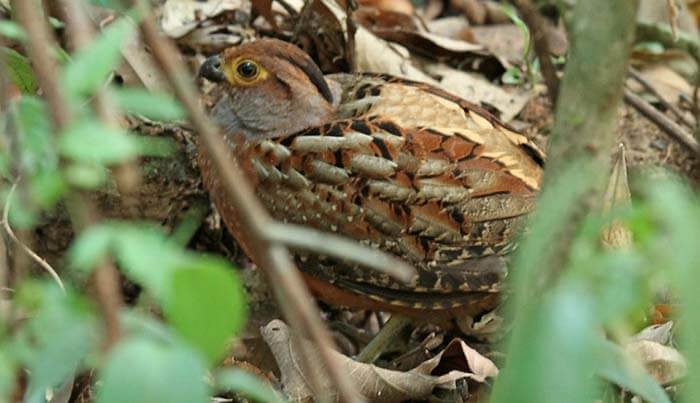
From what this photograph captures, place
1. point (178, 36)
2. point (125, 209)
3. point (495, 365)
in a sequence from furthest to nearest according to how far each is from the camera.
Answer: point (178, 36)
point (125, 209)
point (495, 365)

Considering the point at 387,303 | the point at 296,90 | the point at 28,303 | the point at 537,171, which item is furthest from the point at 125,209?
the point at 28,303

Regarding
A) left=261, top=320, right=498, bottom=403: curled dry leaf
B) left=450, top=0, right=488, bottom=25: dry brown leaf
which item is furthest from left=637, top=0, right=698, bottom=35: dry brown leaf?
left=261, top=320, right=498, bottom=403: curled dry leaf

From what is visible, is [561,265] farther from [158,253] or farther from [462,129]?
[462,129]

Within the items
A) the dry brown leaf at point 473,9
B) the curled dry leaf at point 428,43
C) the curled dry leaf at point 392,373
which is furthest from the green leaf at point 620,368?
the dry brown leaf at point 473,9

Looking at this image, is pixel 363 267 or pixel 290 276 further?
pixel 363 267

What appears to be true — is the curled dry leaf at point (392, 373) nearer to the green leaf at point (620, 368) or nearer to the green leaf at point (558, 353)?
the green leaf at point (620, 368)
